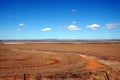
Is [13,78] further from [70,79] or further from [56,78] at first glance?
[70,79]

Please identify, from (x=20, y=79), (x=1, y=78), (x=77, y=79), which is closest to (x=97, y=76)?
(x=77, y=79)

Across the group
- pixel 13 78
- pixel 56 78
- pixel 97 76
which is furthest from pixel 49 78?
pixel 97 76

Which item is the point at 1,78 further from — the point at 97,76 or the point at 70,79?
the point at 97,76

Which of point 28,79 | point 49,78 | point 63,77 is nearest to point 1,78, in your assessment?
point 28,79

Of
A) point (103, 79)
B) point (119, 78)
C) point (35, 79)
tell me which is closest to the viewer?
point (35, 79)

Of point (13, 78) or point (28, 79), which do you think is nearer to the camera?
point (28, 79)

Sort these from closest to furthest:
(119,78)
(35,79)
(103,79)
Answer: (35,79) < (103,79) < (119,78)

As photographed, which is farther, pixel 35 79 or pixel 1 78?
pixel 1 78

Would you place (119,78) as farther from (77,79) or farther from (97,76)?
(77,79)
